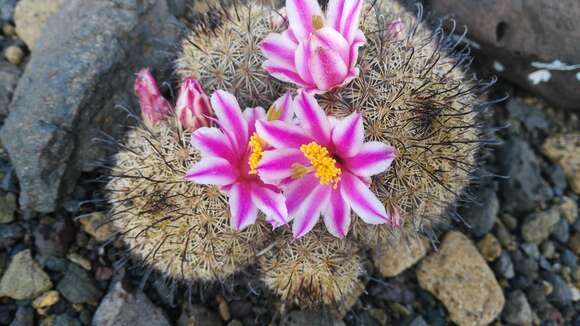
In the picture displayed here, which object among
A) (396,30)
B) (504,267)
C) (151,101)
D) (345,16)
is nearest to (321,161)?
(345,16)

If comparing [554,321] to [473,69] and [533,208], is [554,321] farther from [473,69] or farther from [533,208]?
[473,69]

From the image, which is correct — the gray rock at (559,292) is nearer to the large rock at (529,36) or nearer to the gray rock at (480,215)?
the gray rock at (480,215)

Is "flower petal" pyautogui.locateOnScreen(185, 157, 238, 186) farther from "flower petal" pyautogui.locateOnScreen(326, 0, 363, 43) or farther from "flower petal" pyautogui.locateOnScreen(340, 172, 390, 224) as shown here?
"flower petal" pyautogui.locateOnScreen(326, 0, 363, 43)

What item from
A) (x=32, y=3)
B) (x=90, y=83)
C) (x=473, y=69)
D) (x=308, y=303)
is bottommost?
(x=308, y=303)

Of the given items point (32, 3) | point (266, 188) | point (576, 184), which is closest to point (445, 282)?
point (576, 184)

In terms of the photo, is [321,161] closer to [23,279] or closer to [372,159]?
[372,159]

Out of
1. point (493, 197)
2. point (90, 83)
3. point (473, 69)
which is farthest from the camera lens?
point (473, 69)

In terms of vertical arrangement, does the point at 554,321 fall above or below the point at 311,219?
below
